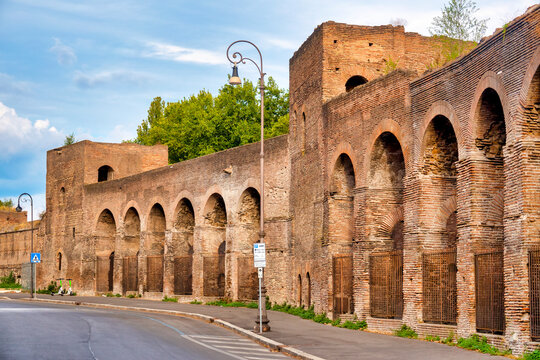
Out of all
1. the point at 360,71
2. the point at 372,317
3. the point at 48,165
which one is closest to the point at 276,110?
the point at 48,165

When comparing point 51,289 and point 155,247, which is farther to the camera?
point 51,289

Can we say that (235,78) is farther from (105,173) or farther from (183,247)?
(105,173)

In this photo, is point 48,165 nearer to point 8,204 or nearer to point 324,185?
point 324,185

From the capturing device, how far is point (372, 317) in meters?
22.1

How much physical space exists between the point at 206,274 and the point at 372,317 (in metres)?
14.8

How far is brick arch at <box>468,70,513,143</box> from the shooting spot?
15922mm

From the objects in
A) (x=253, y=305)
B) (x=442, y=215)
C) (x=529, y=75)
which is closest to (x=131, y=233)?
(x=253, y=305)

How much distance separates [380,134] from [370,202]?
2010mm

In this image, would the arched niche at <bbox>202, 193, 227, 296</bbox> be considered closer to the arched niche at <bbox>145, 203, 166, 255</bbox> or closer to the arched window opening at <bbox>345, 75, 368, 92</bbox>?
the arched niche at <bbox>145, 203, 166, 255</bbox>

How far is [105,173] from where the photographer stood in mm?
49469

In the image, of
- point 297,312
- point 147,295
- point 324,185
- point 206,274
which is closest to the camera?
point 324,185

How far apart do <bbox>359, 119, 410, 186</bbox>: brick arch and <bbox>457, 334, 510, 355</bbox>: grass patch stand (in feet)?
17.1

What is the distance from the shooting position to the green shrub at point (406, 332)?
19.6 metres

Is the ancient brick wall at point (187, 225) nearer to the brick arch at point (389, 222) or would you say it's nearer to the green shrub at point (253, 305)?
the green shrub at point (253, 305)
